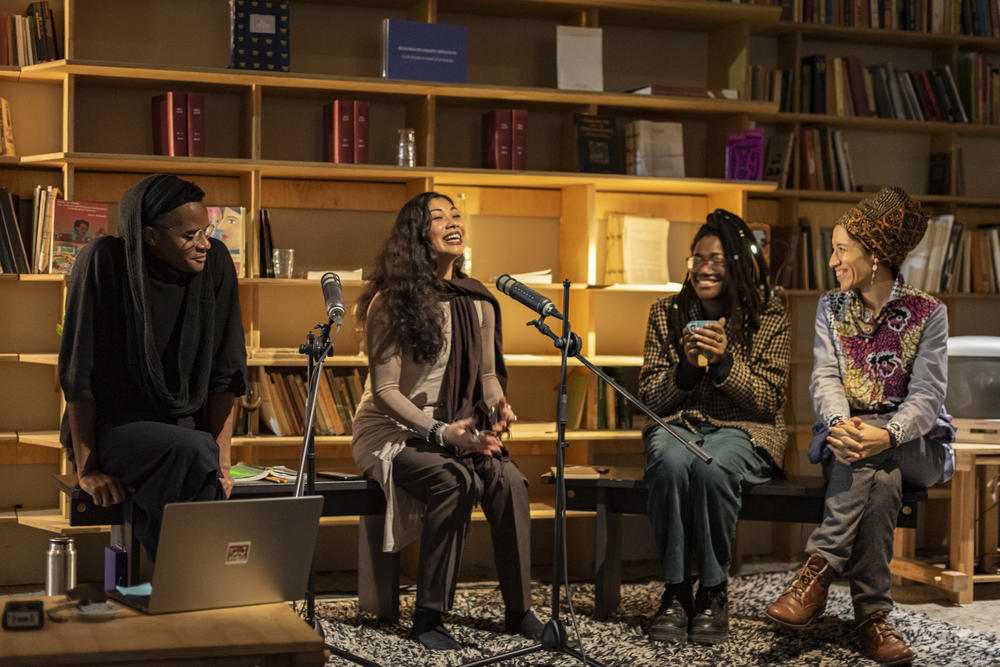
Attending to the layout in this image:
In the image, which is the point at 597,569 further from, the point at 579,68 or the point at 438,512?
the point at 579,68

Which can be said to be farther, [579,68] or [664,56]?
[664,56]

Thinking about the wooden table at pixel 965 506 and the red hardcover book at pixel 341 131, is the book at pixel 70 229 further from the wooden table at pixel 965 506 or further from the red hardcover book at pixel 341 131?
the wooden table at pixel 965 506

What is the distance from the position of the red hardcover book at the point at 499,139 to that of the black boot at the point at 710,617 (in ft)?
6.14

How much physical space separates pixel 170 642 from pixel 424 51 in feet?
9.70

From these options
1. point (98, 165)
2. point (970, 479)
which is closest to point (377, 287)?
point (98, 165)

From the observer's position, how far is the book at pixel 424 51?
4359mm

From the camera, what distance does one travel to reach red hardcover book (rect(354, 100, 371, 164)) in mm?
4410

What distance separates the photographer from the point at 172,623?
2.07 meters

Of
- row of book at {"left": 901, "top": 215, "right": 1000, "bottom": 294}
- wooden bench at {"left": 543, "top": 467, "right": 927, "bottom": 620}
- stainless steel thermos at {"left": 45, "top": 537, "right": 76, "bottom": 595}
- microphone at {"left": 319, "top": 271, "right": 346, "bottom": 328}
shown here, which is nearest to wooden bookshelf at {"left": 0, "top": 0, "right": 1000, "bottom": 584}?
row of book at {"left": 901, "top": 215, "right": 1000, "bottom": 294}

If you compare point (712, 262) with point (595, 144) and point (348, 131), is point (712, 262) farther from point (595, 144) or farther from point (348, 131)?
point (348, 131)

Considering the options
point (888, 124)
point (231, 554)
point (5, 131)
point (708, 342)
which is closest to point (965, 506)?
point (708, 342)

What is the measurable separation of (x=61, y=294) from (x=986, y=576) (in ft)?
12.3

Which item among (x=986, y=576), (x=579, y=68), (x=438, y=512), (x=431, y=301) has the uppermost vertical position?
(x=579, y=68)

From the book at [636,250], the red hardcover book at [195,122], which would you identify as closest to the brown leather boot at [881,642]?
the book at [636,250]
